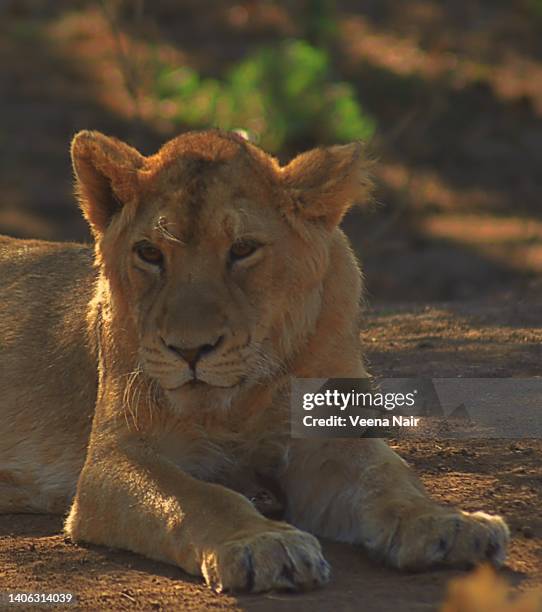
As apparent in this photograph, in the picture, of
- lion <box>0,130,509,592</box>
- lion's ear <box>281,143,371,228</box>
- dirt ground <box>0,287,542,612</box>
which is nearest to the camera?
Result: dirt ground <box>0,287,542,612</box>

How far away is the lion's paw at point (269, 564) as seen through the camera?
394 centimetres

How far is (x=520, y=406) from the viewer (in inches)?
226

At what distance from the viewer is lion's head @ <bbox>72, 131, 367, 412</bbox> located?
Answer: 4.47 metres

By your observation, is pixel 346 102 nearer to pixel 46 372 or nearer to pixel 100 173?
pixel 46 372

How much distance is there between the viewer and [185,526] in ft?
14.0

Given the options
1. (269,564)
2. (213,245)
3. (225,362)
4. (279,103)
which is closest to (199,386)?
(225,362)

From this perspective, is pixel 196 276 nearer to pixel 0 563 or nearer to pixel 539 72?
pixel 0 563

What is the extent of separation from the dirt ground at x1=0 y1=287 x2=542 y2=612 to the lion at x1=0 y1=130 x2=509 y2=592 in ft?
0.24

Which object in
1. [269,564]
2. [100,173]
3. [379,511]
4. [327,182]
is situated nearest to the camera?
[269,564]

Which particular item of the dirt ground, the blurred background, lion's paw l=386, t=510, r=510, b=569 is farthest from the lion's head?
the blurred background

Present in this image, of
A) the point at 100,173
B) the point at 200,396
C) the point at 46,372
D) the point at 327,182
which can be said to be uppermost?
the point at 100,173

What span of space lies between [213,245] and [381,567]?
113cm

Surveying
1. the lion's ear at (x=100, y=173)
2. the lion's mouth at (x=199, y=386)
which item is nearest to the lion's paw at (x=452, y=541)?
the lion's mouth at (x=199, y=386)

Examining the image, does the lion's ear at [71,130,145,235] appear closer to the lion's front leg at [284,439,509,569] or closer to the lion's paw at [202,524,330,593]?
the lion's front leg at [284,439,509,569]
